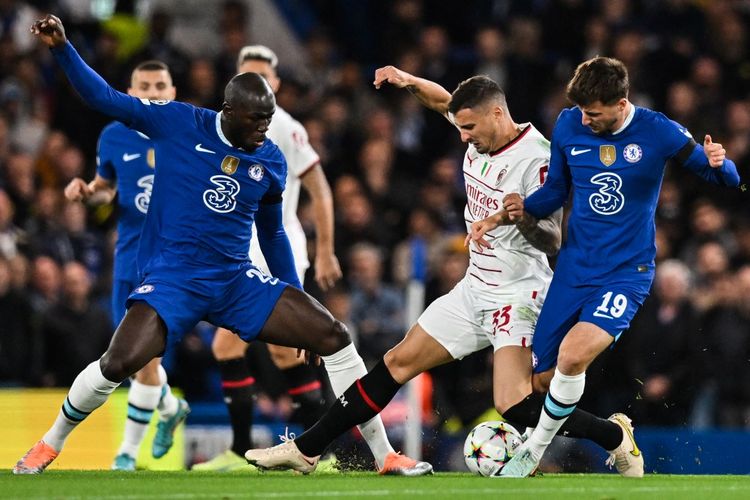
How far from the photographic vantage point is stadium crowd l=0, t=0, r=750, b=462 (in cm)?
1287

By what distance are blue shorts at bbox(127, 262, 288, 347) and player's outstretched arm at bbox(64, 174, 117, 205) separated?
1.55 m

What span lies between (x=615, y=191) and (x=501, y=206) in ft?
2.22

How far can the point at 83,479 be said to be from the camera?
8172mm

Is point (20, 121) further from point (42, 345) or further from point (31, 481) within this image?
point (31, 481)

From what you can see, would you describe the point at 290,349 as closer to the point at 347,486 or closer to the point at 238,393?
the point at 238,393

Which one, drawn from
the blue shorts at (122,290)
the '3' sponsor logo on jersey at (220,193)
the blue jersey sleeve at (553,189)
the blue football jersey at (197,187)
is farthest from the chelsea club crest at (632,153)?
the blue shorts at (122,290)

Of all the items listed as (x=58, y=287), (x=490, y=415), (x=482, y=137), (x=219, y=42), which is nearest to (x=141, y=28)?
(x=219, y=42)

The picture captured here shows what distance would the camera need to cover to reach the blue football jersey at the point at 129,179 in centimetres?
1000

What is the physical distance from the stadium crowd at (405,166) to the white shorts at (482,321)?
291cm

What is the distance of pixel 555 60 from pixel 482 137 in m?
8.16

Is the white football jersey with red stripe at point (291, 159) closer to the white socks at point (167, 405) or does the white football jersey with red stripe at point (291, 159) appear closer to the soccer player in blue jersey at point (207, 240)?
the white socks at point (167, 405)

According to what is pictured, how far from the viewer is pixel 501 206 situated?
8555 millimetres

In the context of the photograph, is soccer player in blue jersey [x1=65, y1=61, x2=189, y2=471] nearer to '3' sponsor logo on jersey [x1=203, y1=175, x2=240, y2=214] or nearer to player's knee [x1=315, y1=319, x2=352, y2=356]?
'3' sponsor logo on jersey [x1=203, y1=175, x2=240, y2=214]

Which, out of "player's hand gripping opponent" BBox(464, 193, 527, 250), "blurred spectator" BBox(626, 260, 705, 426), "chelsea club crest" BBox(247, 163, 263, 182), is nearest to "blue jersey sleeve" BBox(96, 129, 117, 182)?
"chelsea club crest" BBox(247, 163, 263, 182)
